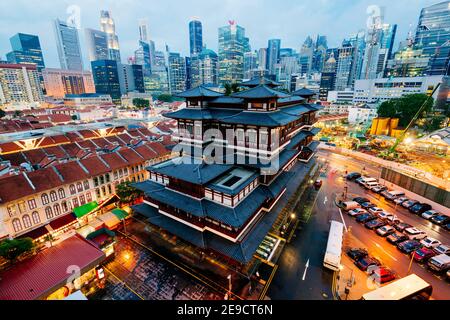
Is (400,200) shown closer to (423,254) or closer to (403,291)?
(423,254)

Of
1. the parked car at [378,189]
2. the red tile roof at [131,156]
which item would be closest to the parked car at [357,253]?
the parked car at [378,189]

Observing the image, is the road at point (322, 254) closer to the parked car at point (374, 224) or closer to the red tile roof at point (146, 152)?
the parked car at point (374, 224)

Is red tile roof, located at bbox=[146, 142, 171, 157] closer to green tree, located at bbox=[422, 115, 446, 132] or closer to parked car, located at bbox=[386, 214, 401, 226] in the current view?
parked car, located at bbox=[386, 214, 401, 226]

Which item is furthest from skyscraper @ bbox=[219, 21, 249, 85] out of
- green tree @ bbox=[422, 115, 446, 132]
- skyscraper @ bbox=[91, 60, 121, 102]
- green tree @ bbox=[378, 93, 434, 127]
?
green tree @ bbox=[422, 115, 446, 132]

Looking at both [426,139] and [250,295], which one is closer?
[250,295]

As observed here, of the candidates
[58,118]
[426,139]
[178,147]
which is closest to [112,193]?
[178,147]
